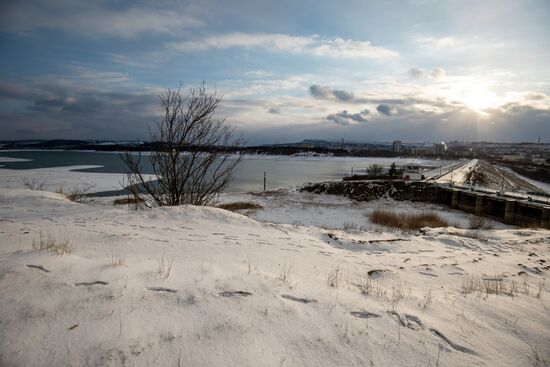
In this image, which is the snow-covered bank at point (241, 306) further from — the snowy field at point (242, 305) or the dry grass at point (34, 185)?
the dry grass at point (34, 185)

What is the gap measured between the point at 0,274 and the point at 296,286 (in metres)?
3.26

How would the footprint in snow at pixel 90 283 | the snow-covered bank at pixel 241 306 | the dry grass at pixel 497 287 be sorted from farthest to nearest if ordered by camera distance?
the dry grass at pixel 497 287
the footprint in snow at pixel 90 283
the snow-covered bank at pixel 241 306

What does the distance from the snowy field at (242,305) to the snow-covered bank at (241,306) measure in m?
0.01

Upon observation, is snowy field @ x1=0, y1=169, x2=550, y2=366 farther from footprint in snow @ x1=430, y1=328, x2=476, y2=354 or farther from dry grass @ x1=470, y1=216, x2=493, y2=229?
dry grass @ x1=470, y1=216, x2=493, y2=229

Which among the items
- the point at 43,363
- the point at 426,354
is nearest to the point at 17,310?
the point at 43,363

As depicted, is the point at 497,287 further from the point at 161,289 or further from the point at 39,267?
the point at 39,267

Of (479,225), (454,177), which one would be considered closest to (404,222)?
(479,225)

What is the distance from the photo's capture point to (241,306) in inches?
123

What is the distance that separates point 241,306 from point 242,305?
0.9 inches

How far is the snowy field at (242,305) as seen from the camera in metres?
2.43

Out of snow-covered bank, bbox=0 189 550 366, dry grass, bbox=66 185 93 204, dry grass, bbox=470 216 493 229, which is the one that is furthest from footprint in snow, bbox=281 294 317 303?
dry grass, bbox=470 216 493 229

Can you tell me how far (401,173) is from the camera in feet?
161

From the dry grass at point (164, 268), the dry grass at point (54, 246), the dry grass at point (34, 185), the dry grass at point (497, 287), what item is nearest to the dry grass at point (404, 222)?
the dry grass at point (497, 287)

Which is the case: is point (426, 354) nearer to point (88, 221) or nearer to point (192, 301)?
point (192, 301)
